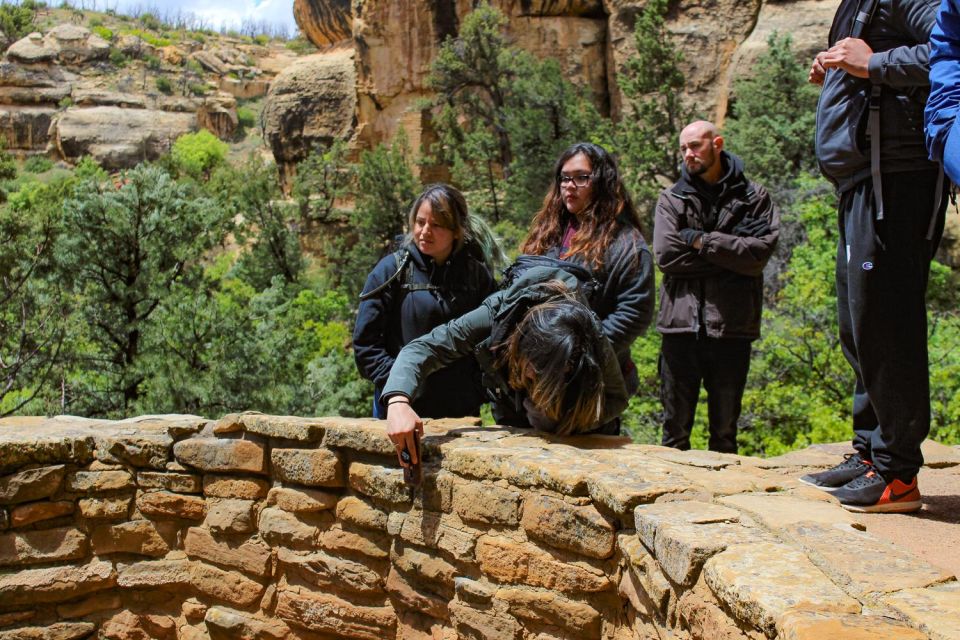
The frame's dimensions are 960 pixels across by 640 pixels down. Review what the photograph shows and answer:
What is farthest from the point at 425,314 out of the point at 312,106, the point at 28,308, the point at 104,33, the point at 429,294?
the point at 104,33

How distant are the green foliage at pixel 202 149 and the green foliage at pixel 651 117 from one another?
24.8m

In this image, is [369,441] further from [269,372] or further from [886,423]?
[269,372]

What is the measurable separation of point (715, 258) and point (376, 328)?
156 cm

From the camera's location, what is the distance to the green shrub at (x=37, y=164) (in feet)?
122

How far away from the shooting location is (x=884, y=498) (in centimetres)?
263

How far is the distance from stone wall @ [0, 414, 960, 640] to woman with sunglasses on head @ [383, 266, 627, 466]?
5.4 inches

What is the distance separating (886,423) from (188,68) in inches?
2135

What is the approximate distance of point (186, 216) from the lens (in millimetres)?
12023

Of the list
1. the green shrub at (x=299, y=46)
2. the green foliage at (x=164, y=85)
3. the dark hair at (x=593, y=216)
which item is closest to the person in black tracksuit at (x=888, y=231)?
the dark hair at (x=593, y=216)

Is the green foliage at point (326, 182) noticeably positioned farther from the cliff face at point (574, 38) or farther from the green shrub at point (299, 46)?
the green shrub at point (299, 46)

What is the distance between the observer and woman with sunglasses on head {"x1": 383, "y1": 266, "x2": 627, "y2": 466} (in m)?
2.75

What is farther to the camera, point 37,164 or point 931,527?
point 37,164

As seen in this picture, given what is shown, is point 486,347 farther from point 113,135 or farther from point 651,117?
point 113,135

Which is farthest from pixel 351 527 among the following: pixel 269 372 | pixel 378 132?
pixel 378 132
